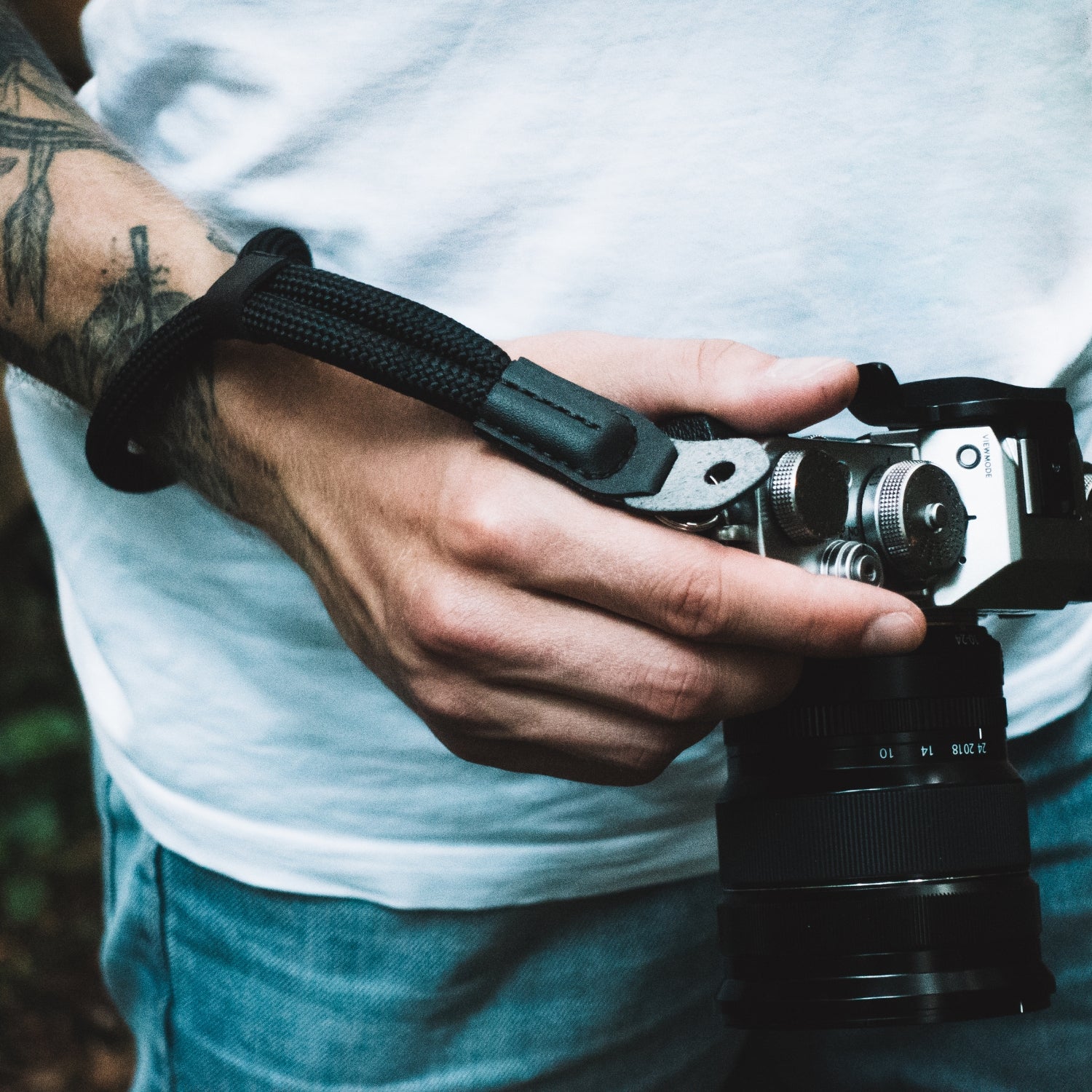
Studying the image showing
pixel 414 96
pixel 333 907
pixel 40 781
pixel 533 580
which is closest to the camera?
pixel 533 580

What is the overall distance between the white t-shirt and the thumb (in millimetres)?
140

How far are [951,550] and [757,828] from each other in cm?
15

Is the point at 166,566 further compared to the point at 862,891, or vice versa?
the point at 166,566

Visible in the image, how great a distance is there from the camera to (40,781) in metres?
1.88

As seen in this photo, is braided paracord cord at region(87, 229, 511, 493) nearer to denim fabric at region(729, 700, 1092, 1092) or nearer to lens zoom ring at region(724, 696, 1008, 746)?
lens zoom ring at region(724, 696, 1008, 746)

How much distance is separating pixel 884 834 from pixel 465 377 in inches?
10.3

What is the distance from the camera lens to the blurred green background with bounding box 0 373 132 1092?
1.79m

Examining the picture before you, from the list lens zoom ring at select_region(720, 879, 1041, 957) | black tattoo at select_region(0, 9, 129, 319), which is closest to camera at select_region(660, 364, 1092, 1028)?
lens zoom ring at select_region(720, 879, 1041, 957)

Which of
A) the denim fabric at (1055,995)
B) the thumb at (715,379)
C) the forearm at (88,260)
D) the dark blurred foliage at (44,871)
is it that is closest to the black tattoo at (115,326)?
the forearm at (88,260)

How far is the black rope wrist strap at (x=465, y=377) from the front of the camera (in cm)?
42

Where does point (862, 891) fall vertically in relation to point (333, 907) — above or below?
above

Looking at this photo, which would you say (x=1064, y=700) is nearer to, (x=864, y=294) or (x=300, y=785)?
(x=864, y=294)

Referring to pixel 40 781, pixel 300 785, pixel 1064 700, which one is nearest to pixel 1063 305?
pixel 1064 700

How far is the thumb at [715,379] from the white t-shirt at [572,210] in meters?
0.14
